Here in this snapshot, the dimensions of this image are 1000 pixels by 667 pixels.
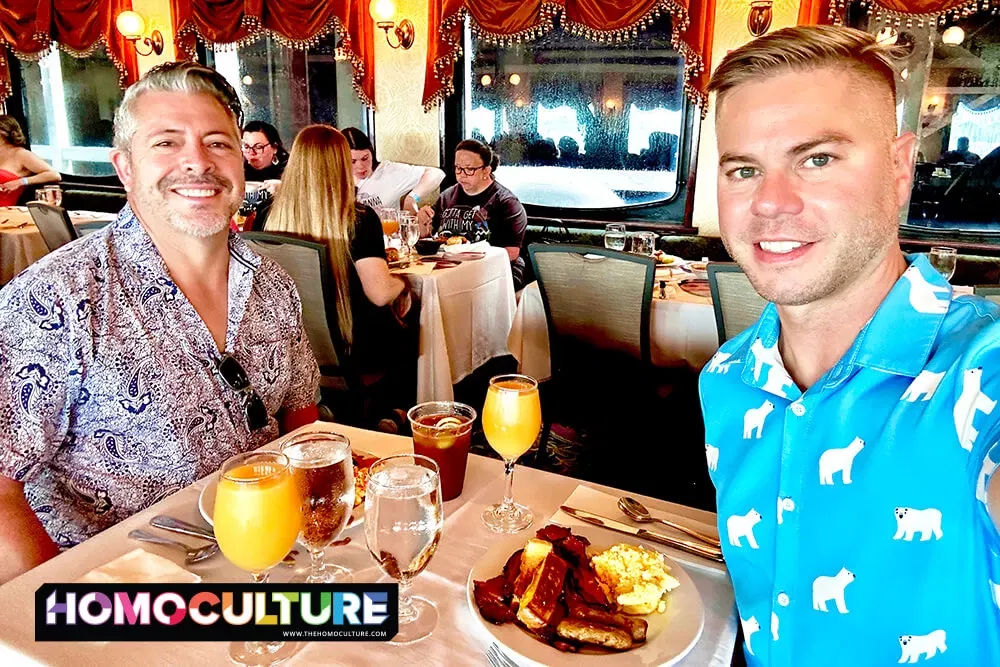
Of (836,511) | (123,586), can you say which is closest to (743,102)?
(836,511)

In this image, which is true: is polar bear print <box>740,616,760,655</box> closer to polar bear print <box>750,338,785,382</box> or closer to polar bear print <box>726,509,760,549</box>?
polar bear print <box>726,509,760,549</box>

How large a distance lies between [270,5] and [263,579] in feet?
22.2

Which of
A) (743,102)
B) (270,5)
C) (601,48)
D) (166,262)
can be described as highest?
(270,5)

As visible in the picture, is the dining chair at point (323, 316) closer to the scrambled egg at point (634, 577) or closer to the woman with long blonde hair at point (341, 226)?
the woman with long blonde hair at point (341, 226)

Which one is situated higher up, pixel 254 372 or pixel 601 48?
pixel 601 48

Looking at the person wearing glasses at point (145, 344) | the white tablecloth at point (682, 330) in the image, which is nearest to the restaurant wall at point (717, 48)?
the white tablecloth at point (682, 330)

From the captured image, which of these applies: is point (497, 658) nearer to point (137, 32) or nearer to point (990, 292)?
point (990, 292)

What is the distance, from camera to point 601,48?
5.81 metres

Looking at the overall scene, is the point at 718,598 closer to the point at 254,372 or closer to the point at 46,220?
the point at 254,372

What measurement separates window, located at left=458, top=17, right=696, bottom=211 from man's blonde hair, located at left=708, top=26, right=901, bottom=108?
4817mm

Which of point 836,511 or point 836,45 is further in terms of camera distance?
point 836,45

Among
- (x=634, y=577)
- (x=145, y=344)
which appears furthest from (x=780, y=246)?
(x=145, y=344)

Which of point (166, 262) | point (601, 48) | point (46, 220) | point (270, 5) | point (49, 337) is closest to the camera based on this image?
point (49, 337)

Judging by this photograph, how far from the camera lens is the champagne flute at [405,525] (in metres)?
0.93
